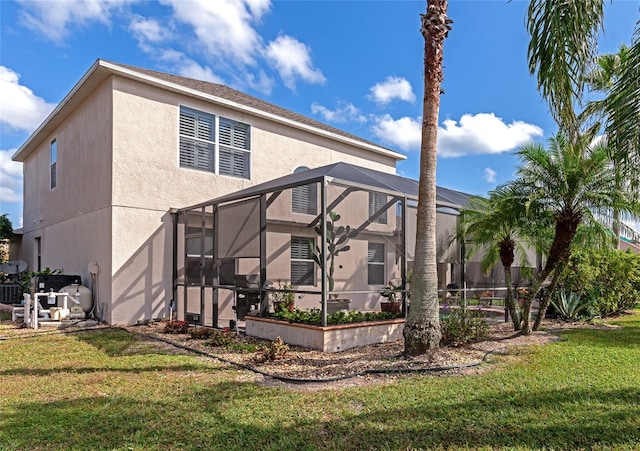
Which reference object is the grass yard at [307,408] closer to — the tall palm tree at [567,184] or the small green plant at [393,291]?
the small green plant at [393,291]

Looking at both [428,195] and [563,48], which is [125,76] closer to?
Result: [428,195]

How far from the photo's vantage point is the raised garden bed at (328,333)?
805 cm

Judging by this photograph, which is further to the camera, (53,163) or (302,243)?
(53,163)

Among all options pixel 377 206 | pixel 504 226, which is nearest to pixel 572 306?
pixel 504 226

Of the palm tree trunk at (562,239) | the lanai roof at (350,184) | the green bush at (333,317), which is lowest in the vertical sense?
the green bush at (333,317)

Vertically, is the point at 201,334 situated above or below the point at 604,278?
below

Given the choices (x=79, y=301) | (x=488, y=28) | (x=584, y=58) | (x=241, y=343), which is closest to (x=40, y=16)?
(x=79, y=301)

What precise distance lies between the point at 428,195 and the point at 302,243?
6.18 metres

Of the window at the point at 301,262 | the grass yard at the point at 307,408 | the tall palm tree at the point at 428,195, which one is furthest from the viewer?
the window at the point at 301,262

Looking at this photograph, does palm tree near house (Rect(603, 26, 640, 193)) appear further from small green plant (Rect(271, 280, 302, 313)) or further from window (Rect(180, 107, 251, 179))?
window (Rect(180, 107, 251, 179))

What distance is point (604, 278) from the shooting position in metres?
13.7

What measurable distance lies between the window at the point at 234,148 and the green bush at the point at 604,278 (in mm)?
10332

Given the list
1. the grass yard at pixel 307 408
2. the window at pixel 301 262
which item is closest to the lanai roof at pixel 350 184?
the window at pixel 301 262

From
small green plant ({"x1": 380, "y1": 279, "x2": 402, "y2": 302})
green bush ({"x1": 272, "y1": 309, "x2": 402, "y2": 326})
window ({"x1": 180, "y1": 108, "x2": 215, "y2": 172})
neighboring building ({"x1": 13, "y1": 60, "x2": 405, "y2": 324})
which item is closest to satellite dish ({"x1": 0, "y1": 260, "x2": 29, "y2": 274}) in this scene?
neighboring building ({"x1": 13, "y1": 60, "x2": 405, "y2": 324})
